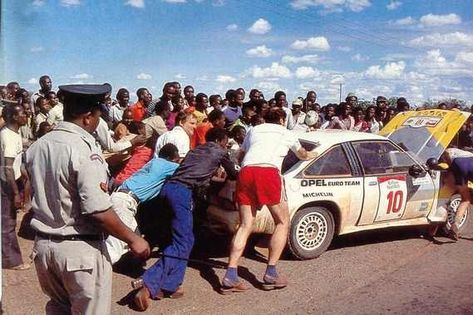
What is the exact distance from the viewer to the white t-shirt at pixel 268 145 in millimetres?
5449

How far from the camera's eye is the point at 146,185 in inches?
223

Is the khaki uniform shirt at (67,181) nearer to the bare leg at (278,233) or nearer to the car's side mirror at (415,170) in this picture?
the bare leg at (278,233)

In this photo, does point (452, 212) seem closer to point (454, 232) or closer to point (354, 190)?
point (454, 232)

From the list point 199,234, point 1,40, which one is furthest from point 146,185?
point 1,40

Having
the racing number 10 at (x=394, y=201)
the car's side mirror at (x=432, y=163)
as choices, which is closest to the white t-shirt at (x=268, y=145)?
the racing number 10 at (x=394, y=201)

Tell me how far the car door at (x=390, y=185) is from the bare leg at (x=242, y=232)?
173cm

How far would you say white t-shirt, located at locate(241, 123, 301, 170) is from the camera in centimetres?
545

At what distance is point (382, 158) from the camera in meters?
6.80

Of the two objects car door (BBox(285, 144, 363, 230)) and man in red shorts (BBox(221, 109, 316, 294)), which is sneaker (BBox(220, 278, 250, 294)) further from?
car door (BBox(285, 144, 363, 230))

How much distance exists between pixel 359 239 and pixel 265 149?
260 centimetres

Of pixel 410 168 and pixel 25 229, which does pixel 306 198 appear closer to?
pixel 410 168

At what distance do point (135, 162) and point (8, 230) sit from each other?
1.73 m

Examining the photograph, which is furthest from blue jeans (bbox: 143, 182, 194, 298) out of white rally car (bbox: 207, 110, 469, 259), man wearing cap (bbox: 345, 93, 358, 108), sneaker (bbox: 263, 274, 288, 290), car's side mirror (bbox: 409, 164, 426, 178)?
man wearing cap (bbox: 345, 93, 358, 108)

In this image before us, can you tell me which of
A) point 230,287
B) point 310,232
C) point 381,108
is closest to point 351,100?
point 381,108
